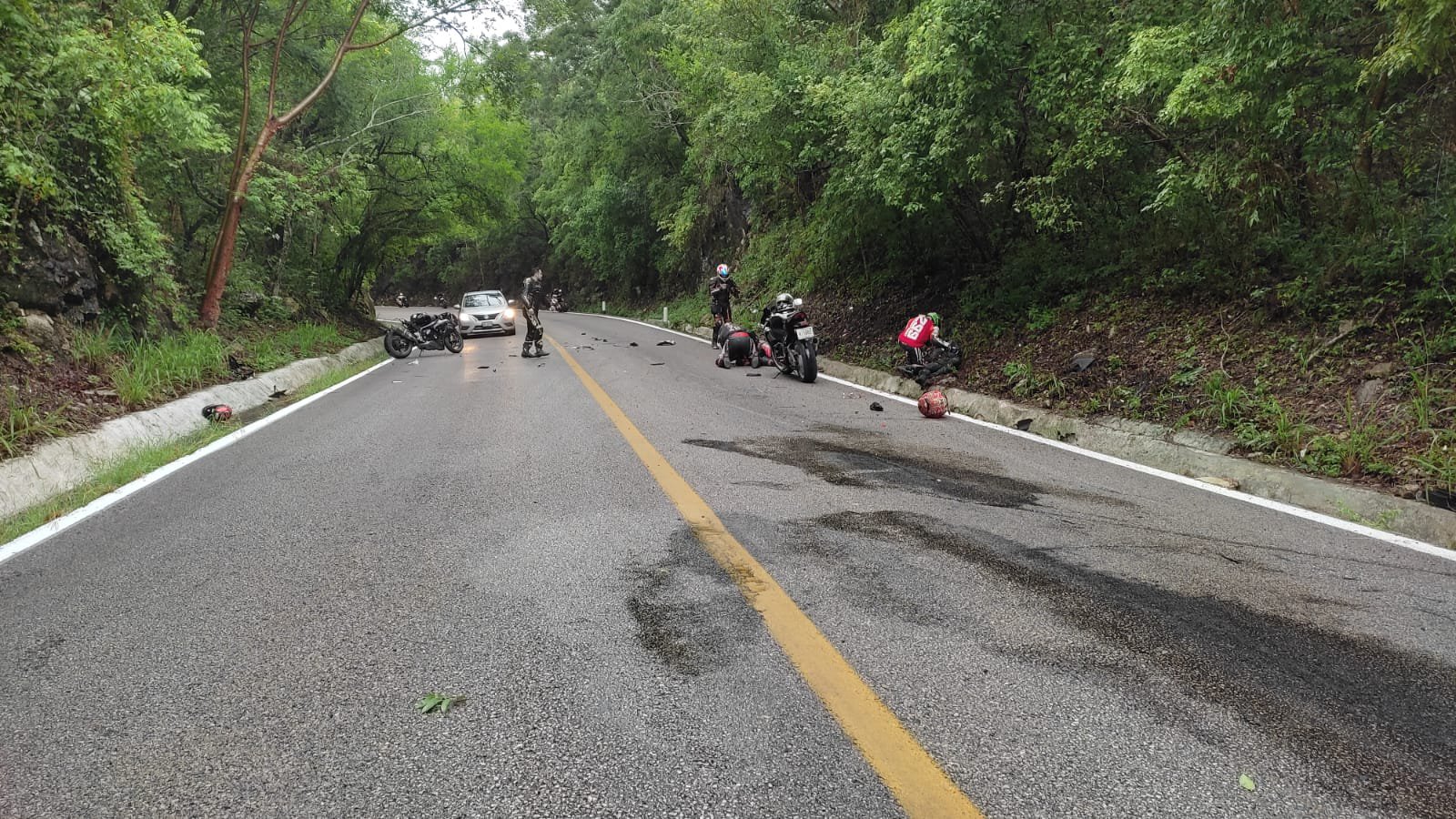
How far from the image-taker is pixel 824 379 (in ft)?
39.8

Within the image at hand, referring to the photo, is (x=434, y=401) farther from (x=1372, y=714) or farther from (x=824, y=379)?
(x=1372, y=714)

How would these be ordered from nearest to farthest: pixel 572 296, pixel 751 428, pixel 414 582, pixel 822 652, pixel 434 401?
pixel 822 652 < pixel 414 582 < pixel 751 428 < pixel 434 401 < pixel 572 296

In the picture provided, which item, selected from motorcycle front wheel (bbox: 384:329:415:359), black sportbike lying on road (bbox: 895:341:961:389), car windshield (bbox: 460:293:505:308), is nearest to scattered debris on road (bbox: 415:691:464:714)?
black sportbike lying on road (bbox: 895:341:961:389)

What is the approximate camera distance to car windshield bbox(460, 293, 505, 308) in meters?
25.3

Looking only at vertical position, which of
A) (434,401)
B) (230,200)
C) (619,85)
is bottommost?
(434,401)

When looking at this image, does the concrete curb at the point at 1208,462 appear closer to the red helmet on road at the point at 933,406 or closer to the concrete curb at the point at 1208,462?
the concrete curb at the point at 1208,462

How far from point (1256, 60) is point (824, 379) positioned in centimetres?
678

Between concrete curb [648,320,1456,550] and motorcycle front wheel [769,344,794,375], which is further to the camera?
motorcycle front wheel [769,344,794,375]

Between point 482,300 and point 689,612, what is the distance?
954 inches

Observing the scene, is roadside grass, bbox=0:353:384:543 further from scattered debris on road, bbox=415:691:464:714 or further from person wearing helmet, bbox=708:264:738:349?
person wearing helmet, bbox=708:264:738:349

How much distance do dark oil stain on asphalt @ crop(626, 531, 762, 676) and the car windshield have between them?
2329 cm

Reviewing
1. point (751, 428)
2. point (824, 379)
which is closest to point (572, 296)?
point (824, 379)

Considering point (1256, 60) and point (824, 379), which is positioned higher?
point (1256, 60)

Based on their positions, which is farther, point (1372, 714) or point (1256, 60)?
point (1256, 60)
